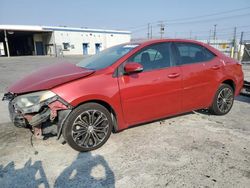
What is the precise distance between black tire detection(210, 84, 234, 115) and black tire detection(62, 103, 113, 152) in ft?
8.15

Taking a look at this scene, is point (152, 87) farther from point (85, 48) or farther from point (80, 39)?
point (85, 48)

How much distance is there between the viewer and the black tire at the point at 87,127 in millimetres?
3201

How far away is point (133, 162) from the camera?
3105 millimetres

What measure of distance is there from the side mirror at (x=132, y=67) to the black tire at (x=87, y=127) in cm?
70

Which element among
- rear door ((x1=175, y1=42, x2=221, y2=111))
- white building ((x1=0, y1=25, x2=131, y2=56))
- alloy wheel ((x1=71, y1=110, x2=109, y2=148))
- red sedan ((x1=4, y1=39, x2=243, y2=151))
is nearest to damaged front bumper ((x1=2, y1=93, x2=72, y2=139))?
red sedan ((x1=4, y1=39, x2=243, y2=151))

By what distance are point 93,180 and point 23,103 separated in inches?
58.5

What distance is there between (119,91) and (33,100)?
1.26 m

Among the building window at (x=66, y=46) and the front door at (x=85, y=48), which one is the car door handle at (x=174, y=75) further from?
the front door at (x=85, y=48)

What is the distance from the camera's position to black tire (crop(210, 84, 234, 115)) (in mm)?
4684

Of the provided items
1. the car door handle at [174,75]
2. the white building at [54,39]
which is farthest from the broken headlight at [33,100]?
the white building at [54,39]

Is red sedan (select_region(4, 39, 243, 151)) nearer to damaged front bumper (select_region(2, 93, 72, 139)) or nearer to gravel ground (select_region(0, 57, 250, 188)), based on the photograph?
damaged front bumper (select_region(2, 93, 72, 139))

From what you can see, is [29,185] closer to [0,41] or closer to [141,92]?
[141,92]

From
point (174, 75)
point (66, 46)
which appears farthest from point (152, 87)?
point (66, 46)

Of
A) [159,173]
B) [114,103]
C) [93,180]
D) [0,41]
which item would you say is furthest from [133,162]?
[0,41]
